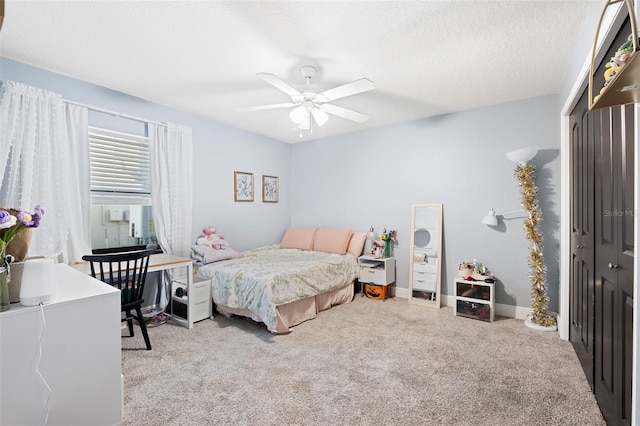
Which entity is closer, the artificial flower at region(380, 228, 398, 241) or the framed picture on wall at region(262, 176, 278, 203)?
the artificial flower at region(380, 228, 398, 241)

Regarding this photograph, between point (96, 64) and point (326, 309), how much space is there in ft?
10.7

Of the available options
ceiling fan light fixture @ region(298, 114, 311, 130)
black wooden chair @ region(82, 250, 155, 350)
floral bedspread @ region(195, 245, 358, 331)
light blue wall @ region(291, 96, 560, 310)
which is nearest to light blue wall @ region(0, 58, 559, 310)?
light blue wall @ region(291, 96, 560, 310)

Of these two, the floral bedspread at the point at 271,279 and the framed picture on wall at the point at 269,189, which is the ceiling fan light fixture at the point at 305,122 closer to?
the floral bedspread at the point at 271,279

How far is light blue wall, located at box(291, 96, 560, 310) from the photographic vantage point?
3.33 m

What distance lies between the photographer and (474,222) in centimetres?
375

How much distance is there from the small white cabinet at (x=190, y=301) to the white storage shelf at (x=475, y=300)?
2.73m

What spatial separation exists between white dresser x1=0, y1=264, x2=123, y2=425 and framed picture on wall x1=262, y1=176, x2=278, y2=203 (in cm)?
350

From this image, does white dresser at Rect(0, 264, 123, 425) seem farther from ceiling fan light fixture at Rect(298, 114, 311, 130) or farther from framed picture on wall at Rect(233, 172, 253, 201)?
framed picture on wall at Rect(233, 172, 253, 201)

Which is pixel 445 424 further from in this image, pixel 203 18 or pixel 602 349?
pixel 203 18

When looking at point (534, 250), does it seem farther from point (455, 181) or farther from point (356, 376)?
point (356, 376)

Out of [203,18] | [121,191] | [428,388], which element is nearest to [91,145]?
[121,191]

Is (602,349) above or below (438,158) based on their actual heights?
below

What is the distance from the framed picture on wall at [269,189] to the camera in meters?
4.92

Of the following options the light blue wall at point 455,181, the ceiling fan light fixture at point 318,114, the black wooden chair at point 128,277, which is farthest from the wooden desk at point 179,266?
the light blue wall at point 455,181
